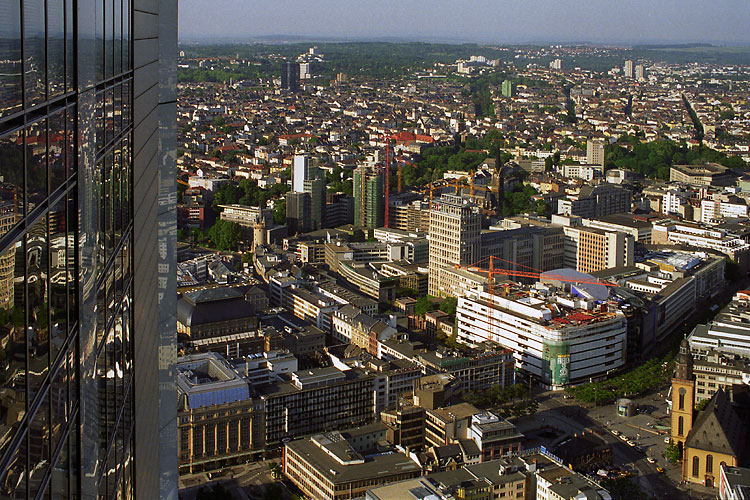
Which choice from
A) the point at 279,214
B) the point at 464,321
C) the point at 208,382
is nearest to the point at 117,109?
the point at 208,382

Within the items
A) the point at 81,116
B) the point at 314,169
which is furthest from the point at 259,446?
the point at 314,169

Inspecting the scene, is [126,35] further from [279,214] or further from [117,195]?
[279,214]

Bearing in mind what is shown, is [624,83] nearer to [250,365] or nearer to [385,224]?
[385,224]

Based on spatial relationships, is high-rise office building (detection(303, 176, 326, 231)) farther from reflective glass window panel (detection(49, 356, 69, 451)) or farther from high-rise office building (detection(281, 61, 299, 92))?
high-rise office building (detection(281, 61, 299, 92))

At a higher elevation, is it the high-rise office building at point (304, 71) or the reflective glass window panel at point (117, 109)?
the high-rise office building at point (304, 71)

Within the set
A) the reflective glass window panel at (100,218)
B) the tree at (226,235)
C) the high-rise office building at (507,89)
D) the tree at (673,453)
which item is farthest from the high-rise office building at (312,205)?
the high-rise office building at (507,89)

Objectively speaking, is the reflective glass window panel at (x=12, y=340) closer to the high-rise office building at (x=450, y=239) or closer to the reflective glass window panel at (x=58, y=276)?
the reflective glass window panel at (x=58, y=276)
